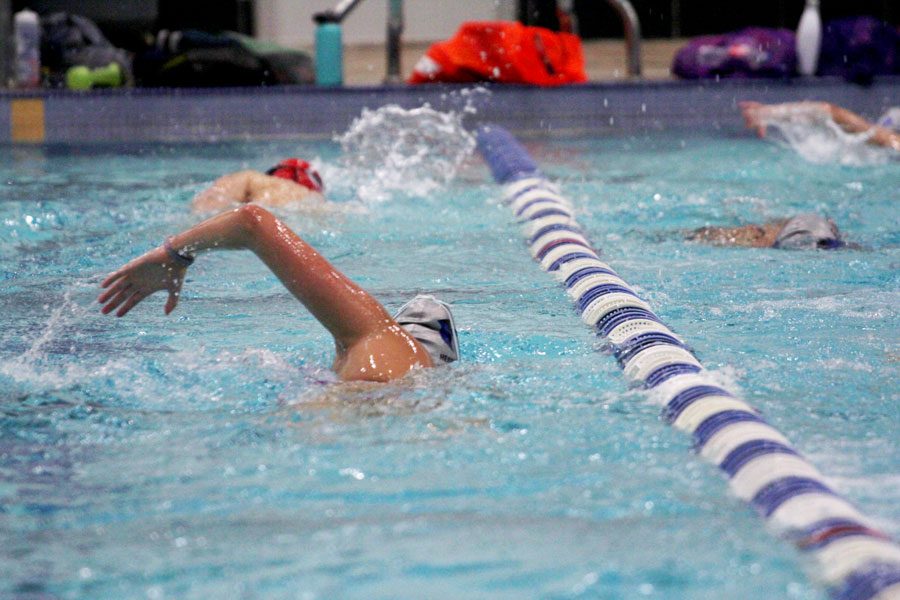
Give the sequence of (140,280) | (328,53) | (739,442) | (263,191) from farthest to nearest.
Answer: (328,53) < (263,191) < (140,280) < (739,442)

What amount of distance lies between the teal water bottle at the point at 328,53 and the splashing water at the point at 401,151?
0.39 m

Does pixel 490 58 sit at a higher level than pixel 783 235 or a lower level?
higher

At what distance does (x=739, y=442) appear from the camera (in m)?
2.10

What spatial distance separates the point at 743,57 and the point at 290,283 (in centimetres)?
606

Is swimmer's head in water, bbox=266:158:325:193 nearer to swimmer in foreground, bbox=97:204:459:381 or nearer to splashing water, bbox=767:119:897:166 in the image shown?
swimmer in foreground, bbox=97:204:459:381

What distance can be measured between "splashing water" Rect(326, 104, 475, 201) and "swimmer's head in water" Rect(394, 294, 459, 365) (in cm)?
269

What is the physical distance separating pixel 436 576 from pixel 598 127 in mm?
6278

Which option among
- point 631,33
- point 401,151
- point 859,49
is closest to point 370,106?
point 401,151

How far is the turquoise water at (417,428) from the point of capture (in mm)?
1724

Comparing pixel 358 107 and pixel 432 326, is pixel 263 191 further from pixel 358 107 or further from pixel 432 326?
pixel 358 107

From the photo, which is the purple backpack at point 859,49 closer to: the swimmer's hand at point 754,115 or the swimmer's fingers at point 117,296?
the swimmer's hand at point 754,115

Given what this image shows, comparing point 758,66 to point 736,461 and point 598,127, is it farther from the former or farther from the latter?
point 736,461

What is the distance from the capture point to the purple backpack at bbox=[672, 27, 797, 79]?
25.7ft

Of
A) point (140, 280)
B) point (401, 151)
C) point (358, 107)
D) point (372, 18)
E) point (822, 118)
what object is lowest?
point (401, 151)
